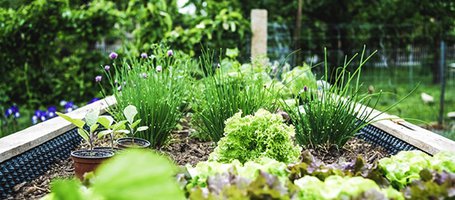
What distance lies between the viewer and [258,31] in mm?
6152

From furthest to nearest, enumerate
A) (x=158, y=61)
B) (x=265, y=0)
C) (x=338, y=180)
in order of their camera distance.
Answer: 1. (x=265, y=0)
2. (x=158, y=61)
3. (x=338, y=180)

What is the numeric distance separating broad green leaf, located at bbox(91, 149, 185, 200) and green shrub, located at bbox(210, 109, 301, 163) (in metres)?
1.50

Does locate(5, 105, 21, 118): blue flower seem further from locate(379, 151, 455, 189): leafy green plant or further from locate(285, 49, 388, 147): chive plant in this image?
locate(379, 151, 455, 189): leafy green plant

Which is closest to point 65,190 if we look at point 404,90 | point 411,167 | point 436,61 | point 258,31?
point 411,167

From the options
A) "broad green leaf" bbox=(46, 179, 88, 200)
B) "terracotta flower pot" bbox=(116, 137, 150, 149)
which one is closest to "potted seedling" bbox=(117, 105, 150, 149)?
"terracotta flower pot" bbox=(116, 137, 150, 149)

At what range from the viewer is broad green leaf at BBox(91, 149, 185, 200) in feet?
3.90

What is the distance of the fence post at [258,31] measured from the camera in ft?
20.0

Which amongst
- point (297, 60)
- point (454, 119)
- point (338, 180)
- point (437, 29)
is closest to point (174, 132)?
point (338, 180)

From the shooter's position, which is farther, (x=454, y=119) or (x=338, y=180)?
(x=454, y=119)

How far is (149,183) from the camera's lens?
120cm

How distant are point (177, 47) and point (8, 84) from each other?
6.26ft

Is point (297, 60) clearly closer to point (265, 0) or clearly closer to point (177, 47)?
point (177, 47)

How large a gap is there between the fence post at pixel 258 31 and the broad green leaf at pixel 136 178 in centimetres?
494

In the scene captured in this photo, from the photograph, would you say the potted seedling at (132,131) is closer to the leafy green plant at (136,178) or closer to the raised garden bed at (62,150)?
the raised garden bed at (62,150)
